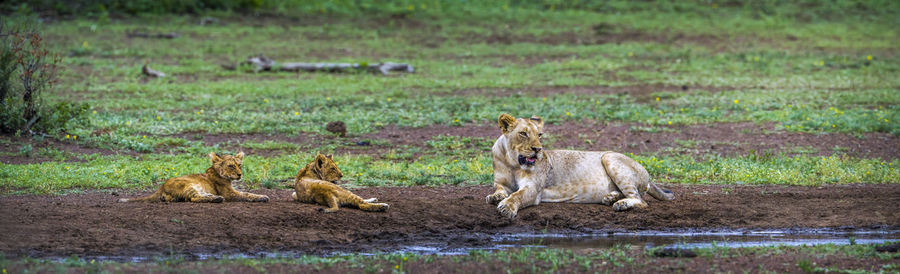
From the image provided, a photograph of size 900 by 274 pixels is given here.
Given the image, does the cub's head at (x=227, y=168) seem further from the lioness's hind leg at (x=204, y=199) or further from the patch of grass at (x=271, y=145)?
the patch of grass at (x=271, y=145)

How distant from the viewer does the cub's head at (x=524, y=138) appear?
34.9 feet

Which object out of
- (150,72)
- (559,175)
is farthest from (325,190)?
(150,72)

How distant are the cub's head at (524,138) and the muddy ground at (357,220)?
615 mm

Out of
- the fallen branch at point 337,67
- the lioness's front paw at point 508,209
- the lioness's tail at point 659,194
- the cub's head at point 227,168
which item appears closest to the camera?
the lioness's front paw at point 508,209

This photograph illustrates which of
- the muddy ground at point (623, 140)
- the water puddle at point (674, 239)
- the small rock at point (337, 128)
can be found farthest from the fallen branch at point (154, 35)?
the water puddle at point (674, 239)

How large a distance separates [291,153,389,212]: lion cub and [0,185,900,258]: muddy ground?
165mm

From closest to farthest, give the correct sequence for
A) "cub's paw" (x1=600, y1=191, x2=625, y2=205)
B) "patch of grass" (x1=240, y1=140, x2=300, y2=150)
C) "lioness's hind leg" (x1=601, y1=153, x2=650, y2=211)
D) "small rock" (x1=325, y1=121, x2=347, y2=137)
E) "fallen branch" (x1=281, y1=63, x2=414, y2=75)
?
"lioness's hind leg" (x1=601, y1=153, x2=650, y2=211) → "cub's paw" (x1=600, y1=191, x2=625, y2=205) → "patch of grass" (x1=240, y1=140, x2=300, y2=150) → "small rock" (x1=325, y1=121, x2=347, y2=137) → "fallen branch" (x1=281, y1=63, x2=414, y2=75)

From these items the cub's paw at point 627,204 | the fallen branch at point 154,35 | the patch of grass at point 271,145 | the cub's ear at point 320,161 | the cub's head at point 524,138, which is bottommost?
the fallen branch at point 154,35

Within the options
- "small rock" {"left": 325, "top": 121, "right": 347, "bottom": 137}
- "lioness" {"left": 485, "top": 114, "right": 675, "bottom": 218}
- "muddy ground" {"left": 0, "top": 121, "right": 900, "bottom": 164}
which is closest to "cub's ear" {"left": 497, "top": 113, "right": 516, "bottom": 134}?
"lioness" {"left": 485, "top": 114, "right": 675, "bottom": 218}

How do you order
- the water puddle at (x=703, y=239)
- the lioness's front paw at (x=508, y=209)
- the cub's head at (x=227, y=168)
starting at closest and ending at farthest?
the water puddle at (x=703, y=239) < the lioness's front paw at (x=508, y=209) < the cub's head at (x=227, y=168)

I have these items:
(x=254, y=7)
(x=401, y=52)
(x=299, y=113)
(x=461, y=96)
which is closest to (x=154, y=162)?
(x=299, y=113)

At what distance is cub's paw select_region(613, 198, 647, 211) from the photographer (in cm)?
1088

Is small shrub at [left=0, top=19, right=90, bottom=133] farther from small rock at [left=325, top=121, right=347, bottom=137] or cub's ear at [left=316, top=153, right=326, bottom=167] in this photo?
cub's ear at [left=316, top=153, right=326, bottom=167]

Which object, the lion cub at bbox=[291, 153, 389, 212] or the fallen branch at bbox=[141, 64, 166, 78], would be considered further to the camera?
the fallen branch at bbox=[141, 64, 166, 78]
